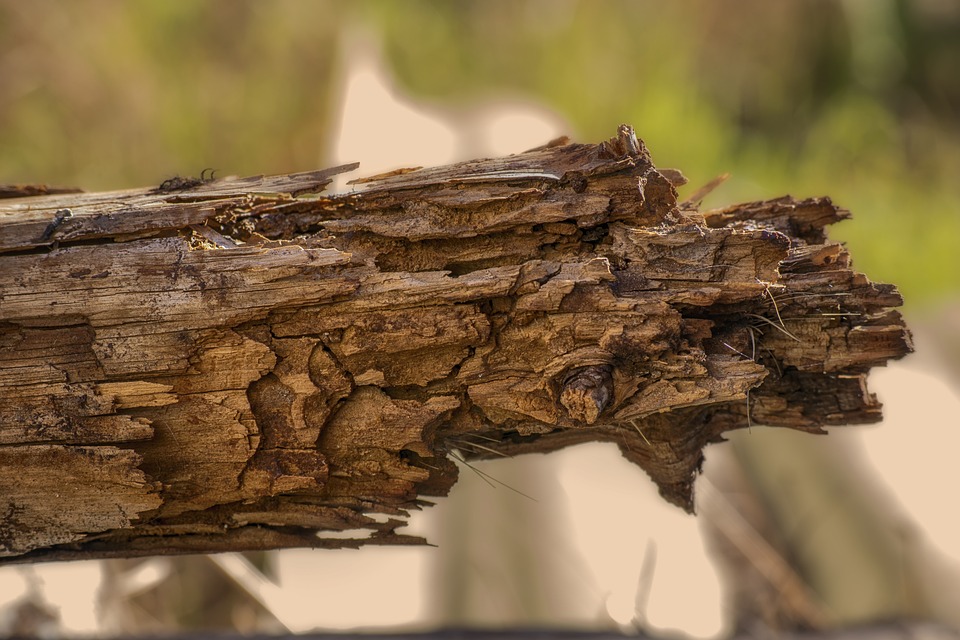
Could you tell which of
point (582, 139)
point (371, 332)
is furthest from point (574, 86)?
point (371, 332)

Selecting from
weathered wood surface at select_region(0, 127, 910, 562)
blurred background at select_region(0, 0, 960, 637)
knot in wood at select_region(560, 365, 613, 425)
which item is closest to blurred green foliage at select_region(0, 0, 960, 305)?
blurred background at select_region(0, 0, 960, 637)

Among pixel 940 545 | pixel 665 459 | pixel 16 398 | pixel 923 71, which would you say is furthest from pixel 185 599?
pixel 923 71

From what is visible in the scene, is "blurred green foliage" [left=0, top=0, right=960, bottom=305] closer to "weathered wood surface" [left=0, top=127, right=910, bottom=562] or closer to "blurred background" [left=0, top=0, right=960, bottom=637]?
"blurred background" [left=0, top=0, right=960, bottom=637]

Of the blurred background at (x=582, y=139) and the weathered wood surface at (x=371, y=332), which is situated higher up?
the blurred background at (x=582, y=139)

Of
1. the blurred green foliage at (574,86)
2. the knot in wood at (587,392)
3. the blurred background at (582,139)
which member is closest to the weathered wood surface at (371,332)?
the knot in wood at (587,392)

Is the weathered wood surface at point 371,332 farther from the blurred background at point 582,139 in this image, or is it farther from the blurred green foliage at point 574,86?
the blurred green foliage at point 574,86
